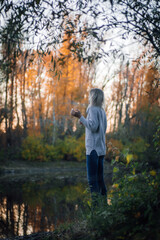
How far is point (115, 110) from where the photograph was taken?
27766mm

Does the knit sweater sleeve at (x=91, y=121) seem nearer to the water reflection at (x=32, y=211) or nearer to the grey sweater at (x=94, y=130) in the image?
the grey sweater at (x=94, y=130)

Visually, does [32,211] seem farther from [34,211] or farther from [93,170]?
[93,170]

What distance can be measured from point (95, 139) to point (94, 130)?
0.12 meters

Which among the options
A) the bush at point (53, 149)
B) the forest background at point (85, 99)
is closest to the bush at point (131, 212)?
the forest background at point (85, 99)

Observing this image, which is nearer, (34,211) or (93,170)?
(93,170)

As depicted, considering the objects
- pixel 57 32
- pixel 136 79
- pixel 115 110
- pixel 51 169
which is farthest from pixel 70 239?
pixel 136 79

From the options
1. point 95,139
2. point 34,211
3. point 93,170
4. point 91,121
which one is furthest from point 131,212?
point 34,211

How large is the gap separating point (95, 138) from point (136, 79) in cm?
2578

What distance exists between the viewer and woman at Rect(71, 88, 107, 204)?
4.08 metres

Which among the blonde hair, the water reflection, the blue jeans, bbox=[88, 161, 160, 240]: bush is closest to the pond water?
the water reflection

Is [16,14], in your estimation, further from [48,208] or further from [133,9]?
[48,208]

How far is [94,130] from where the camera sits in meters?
4.13

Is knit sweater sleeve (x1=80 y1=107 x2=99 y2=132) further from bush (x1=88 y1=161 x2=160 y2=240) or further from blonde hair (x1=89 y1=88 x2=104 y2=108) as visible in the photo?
bush (x1=88 y1=161 x2=160 y2=240)

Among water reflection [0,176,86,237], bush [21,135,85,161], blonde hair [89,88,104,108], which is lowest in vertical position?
water reflection [0,176,86,237]
